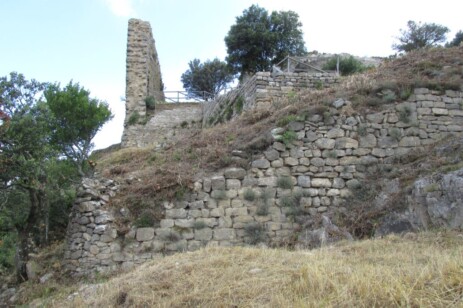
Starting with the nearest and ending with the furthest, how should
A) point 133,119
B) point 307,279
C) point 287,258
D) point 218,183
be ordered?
point 307,279 < point 287,258 < point 218,183 < point 133,119

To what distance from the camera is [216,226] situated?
381 inches

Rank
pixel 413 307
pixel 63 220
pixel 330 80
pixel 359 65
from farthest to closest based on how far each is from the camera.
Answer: pixel 359 65, pixel 330 80, pixel 63 220, pixel 413 307

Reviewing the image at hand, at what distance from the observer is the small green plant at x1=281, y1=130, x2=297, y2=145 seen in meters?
10.4

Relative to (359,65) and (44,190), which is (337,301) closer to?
(44,190)

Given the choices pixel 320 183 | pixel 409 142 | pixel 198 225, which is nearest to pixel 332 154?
pixel 320 183

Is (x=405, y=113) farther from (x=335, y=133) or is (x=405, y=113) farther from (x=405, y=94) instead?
(x=335, y=133)

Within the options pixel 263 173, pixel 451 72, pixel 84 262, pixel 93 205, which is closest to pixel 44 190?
pixel 93 205

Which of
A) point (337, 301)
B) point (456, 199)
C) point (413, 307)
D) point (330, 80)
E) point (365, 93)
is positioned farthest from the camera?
point (330, 80)

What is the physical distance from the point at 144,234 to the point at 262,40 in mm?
19585

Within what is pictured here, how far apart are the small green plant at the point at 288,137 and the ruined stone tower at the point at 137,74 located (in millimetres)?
13247

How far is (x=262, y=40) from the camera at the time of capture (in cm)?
2705

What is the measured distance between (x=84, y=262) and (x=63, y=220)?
16.2ft

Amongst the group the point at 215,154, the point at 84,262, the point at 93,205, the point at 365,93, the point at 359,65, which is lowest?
the point at 84,262

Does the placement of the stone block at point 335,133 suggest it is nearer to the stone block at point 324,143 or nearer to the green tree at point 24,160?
the stone block at point 324,143
